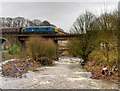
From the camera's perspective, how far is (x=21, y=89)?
8727 mm

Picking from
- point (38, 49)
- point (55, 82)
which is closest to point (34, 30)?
point (38, 49)

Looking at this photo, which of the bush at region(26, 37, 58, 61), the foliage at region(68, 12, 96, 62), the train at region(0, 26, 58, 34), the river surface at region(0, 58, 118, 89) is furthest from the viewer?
the train at region(0, 26, 58, 34)

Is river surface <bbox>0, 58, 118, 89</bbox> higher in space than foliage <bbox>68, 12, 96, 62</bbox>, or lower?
lower

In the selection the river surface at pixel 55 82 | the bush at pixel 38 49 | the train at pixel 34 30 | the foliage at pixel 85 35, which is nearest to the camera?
the river surface at pixel 55 82

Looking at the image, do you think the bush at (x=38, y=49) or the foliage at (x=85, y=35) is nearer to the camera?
the foliage at (x=85, y=35)

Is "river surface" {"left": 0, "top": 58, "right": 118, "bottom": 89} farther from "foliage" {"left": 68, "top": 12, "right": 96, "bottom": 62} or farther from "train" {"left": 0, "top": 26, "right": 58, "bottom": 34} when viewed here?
"train" {"left": 0, "top": 26, "right": 58, "bottom": 34}

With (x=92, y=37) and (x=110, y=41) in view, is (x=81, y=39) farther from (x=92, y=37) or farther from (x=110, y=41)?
(x=110, y=41)

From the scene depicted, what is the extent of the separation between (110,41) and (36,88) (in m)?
6.70

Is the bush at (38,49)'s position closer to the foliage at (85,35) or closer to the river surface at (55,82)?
the foliage at (85,35)

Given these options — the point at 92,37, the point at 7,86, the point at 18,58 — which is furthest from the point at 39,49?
the point at 7,86

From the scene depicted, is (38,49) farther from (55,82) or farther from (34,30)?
(34,30)

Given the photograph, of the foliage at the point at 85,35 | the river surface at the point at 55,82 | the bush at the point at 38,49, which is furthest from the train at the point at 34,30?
the river surface at the point at 55,82

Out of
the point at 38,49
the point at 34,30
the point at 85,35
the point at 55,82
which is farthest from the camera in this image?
the point at 34,30

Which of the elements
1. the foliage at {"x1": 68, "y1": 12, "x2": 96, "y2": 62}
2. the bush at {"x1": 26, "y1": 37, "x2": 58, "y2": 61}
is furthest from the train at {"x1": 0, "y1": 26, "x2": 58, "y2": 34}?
the foliage at {"x1": 68, "y1": 12, "x2": 96, "y2": 62}
